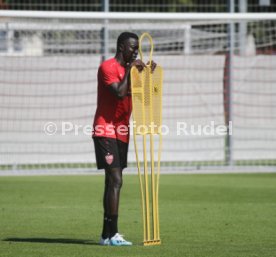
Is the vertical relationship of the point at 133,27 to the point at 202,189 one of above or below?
above

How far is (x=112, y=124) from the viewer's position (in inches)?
404

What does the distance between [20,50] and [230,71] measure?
245 inches

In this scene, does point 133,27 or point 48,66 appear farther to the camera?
point 133,27

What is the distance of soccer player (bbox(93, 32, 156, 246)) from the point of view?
33.3ft

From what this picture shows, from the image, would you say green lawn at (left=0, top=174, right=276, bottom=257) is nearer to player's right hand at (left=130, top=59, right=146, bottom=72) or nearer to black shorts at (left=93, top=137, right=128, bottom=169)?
black shorts at (left=93, top=137, right=128, bottom=169)

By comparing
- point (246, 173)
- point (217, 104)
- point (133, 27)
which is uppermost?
point (133, 27)

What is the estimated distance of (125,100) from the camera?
10297 millimetres

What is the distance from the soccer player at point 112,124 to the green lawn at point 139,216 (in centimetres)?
32

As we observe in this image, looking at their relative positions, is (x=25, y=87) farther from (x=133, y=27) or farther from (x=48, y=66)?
(x=133, y=27)

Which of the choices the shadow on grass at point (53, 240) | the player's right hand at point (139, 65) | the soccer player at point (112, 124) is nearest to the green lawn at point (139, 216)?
the shadow on grass at point (53, 240)

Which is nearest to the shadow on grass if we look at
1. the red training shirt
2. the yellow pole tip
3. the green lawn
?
the green lawn

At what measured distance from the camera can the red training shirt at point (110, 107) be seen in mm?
10109

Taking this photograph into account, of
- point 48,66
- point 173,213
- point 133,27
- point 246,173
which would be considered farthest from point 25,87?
point 173,213

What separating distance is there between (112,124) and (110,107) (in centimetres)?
17
